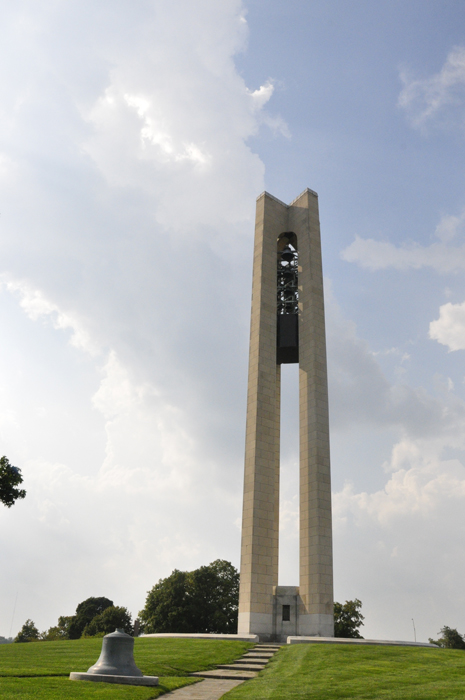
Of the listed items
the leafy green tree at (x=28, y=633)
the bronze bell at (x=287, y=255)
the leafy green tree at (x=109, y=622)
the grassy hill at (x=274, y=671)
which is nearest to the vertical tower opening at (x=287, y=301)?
the bronze bell at (x=287, y=255)

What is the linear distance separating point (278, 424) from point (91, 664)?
2376 centimetres

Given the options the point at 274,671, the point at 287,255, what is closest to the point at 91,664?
the point at 274,671

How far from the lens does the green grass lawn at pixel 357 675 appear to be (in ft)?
44.0

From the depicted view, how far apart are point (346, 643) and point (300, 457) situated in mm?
13386

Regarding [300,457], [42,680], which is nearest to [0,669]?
[42,680]

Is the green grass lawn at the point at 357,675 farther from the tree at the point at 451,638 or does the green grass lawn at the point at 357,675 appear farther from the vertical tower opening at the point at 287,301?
the tree at the point at 451,638

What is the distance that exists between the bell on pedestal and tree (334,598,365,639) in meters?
51.3

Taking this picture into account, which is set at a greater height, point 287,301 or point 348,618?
point 287,301

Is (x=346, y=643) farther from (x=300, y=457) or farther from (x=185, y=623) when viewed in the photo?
(x=185, y=623)

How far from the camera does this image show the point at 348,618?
60.6 meters

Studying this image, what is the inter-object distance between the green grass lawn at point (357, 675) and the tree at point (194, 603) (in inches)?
1382

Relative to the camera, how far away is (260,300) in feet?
138

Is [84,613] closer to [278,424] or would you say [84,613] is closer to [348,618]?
[348,618]

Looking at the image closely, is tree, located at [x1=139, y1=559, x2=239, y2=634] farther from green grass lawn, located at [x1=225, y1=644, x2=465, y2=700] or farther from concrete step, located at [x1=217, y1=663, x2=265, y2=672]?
concrete step, located at [x1=217, y1=663, x2=265, y2=672]
